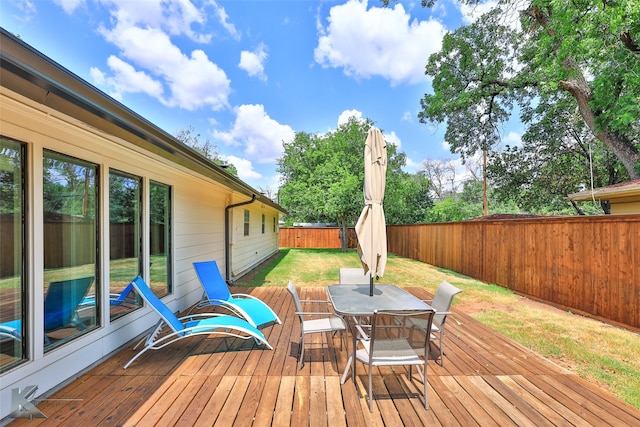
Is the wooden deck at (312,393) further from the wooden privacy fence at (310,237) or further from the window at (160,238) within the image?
the wooden privacy fence at (310,237)

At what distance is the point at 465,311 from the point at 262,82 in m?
16.3

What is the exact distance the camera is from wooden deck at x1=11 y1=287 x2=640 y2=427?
2.37 meters

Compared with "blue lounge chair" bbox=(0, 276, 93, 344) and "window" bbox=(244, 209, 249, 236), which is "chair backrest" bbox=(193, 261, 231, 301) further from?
"window" bbox=(244, 209, 249, 236)

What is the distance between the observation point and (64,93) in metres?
1.74

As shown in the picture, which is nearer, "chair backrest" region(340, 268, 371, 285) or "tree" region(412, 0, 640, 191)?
"chair backrest" region(340, 268, 371, 285)

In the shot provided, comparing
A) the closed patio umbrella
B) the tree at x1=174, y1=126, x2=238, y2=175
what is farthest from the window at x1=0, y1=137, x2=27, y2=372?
the tree at x1=174, y1=126, x2=238, y2=175

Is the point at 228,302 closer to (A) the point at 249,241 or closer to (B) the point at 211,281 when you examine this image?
(B) the point at 211,281

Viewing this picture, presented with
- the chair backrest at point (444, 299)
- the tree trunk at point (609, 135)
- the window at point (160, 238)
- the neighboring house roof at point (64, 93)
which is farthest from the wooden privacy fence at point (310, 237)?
the neighboring house roof at point (64, 93)

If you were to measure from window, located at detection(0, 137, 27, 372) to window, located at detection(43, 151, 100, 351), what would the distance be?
0.69 feet

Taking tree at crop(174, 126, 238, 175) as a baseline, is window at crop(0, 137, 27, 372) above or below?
below

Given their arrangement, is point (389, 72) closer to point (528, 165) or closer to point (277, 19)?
point (277, 19)

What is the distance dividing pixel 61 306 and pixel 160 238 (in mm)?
1849

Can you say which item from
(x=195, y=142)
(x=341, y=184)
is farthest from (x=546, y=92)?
(x=195, y=142)

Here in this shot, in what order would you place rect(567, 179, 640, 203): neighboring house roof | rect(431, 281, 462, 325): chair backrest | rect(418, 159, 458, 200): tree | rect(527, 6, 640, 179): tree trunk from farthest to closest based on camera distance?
rect(418, 159, 458, 200): tree → rect(527, 6, 640, 179): tree trunk → rect(567, 179, 640, 203): neighboring house roof → rect(431, 281, 462, 325): chair backrest
